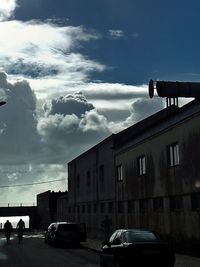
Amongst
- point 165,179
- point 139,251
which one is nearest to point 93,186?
point 165,179

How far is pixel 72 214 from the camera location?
56.8m

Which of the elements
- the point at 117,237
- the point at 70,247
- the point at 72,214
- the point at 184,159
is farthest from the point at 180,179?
the point at 72,214

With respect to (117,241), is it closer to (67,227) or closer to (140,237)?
(140,237)

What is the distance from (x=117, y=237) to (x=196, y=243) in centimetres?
805

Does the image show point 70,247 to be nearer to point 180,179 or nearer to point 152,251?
point 180,179

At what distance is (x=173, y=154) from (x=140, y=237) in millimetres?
11157

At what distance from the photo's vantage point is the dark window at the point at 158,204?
1138 inches

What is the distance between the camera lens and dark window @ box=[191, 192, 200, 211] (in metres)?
24.1

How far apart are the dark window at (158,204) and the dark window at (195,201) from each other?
430cm

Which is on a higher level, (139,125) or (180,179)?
(139,125)

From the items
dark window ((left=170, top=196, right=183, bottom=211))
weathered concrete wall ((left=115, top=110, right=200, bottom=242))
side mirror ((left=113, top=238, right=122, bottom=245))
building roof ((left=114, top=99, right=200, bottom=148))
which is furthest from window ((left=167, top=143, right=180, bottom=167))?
side mirror ((left=113, top=238, right=122, bottom=245))

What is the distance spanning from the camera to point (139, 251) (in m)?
16.0

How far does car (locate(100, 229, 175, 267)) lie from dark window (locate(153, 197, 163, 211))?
11.9 m

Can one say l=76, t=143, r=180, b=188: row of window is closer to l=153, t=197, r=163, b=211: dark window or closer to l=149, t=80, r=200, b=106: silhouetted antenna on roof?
l=153, t=197, r=163, b=211: dark window
